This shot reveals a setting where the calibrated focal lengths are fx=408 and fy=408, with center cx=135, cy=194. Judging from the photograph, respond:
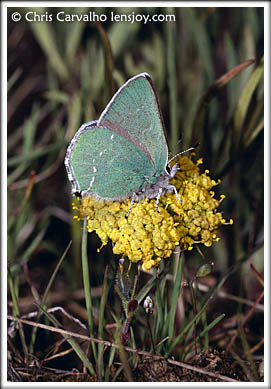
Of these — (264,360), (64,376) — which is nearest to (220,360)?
(264,360)

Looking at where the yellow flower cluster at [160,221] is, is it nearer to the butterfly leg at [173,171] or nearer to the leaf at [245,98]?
the butterfly leg at [173,171]

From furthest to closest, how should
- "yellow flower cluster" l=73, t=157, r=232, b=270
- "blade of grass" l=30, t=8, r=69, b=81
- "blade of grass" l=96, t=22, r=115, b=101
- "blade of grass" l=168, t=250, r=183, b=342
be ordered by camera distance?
"blade of grass" l=30, t=8, r=69, b=81, "blade of grass" l=96, t=22, r=115, b=101, "blade of grass" l=168, t=250, r=183, b=342, "yellow flower cluster" l=73, t=157, r=232, b=270

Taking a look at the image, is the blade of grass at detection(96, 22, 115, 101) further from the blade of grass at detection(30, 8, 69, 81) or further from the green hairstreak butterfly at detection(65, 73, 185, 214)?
the blade of grass at detection(30, 8, 69, 81)

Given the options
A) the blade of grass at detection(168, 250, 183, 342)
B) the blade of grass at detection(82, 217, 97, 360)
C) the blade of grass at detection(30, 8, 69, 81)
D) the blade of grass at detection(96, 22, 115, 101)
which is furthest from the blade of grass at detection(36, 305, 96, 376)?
the blade of grass at detection(30, 8, 69, 81)

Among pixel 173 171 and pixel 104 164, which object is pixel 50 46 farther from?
pixel 173 171

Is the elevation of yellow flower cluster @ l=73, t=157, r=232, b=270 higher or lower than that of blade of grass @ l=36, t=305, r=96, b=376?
higher

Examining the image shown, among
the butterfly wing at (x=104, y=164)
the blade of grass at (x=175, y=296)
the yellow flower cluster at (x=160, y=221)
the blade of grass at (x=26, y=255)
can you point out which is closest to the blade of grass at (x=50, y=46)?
the blade of grass at (x=26, y=255)
